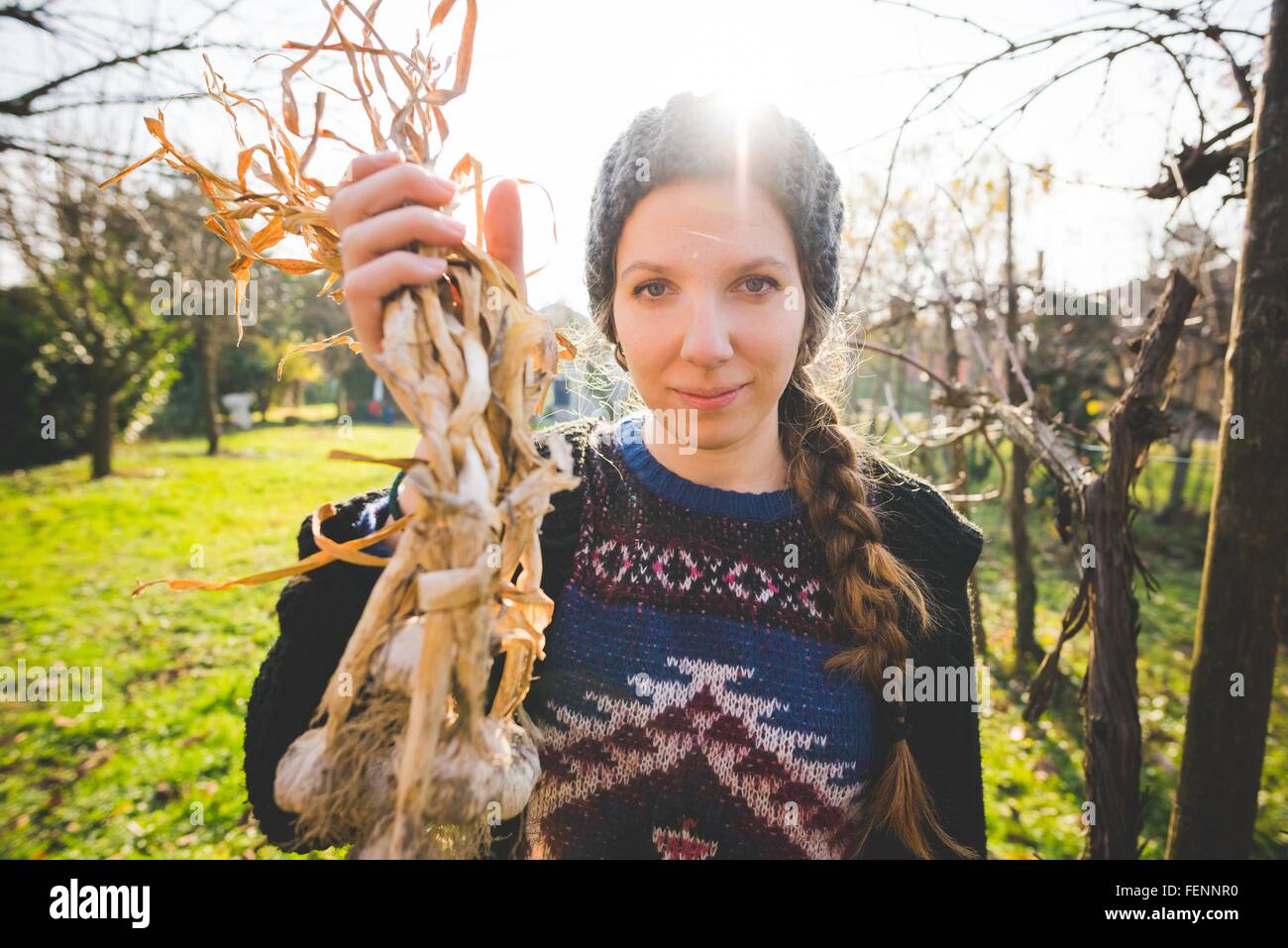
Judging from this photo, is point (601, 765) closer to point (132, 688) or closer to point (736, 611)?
point (736, 611)

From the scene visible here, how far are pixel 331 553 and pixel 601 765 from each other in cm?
89

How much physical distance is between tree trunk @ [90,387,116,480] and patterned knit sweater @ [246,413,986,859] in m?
15.1

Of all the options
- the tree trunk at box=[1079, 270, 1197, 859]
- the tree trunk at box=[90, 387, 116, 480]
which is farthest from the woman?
the tree trunk at box=[90, 387, 116, 480]

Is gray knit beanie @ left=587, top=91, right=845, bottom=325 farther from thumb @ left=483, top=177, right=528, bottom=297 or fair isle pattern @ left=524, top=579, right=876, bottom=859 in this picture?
fair isle pattern @ left=524, top=579, right=876, bottom=859

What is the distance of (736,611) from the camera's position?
154 cm

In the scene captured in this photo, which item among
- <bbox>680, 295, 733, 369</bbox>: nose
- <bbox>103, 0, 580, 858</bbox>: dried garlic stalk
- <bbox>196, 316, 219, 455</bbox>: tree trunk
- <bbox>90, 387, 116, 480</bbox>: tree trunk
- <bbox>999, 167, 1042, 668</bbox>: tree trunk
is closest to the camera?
<bbox>103, 0, 580, 858</bbox>: dried garlic stalk

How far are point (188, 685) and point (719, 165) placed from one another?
220 inches

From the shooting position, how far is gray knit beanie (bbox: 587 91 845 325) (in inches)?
57.9

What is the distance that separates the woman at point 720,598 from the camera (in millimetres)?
1443

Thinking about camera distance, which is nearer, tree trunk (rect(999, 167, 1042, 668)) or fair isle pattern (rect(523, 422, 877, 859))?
fair isle pattern (rect(523, 422, 877, 859))

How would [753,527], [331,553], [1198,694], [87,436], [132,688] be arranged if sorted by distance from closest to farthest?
[331,553], [753,527], [1198,694], [132,688], [87,436]

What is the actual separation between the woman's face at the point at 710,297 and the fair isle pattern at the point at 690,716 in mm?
446

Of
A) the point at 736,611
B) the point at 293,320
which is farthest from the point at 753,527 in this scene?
the point at 293,320

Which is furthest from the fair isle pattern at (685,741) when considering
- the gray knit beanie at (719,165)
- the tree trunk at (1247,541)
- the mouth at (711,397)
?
the tree trunk at (1247,541)
